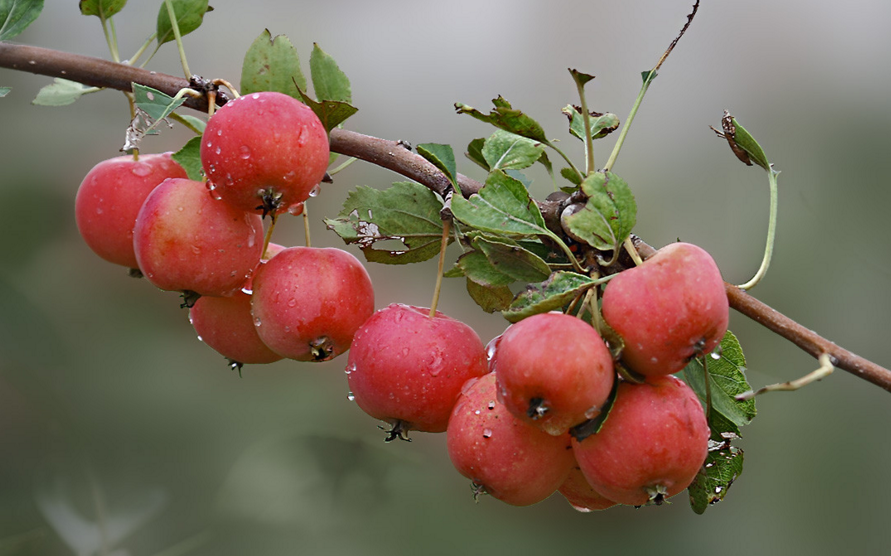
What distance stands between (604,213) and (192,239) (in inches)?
14.3

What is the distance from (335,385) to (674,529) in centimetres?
89

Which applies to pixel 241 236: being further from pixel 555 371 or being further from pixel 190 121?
pixel 555 371

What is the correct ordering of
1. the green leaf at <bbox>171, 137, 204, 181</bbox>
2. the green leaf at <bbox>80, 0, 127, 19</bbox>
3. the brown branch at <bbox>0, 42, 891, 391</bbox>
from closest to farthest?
the brown branch at <bbox>0, 42, 891, 391</bbox>
the green leaf at <bbox>171, 137, 204, 181</bbox>
the green leaf at <bbox>80, 0, 127, 19</bbox>

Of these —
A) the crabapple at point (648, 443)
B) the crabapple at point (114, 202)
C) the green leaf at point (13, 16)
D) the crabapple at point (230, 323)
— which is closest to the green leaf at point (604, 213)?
the crabapple at point (648, 443)

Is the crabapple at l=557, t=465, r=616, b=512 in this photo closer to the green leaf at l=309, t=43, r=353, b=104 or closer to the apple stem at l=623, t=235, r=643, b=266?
the apple stem at l=623, t=235, r=643, b=266

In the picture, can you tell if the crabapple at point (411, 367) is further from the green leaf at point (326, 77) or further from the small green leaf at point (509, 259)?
the green leaf at point (326, 77)

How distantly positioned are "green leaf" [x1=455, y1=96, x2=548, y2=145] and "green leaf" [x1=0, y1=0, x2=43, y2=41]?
58 centimetres

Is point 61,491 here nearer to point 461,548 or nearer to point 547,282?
point 461,548

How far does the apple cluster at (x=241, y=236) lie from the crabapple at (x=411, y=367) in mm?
62

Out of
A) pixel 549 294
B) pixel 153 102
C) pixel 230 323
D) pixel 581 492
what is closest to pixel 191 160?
pixel 153 102

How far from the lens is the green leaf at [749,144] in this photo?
70 centimetres

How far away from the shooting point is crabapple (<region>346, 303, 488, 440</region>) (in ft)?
2.12

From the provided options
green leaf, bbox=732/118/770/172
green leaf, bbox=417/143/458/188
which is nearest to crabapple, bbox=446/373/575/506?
green leaf, bbox=417/143/458/188

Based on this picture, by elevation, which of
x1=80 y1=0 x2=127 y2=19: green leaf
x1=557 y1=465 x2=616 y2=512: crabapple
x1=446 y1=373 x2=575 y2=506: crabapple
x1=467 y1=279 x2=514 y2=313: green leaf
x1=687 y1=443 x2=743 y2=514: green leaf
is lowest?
x1=557 y1=465 x2=616 y2=512: crabapple
